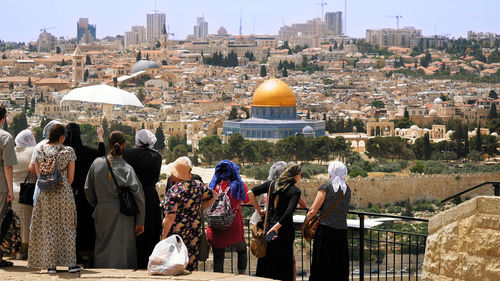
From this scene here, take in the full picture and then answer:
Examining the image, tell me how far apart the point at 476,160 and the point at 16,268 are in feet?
145

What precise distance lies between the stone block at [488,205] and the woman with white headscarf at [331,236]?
105cm

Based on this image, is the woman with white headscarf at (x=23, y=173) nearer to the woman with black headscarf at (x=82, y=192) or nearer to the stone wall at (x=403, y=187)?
the woman with black headscarf at (x=82, y=192)

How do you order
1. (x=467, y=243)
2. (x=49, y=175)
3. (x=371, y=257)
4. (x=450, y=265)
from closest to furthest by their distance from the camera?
(x=467, y=243) → (x=450, y=265) → (x=49, y=175) → (x=371, y=257)

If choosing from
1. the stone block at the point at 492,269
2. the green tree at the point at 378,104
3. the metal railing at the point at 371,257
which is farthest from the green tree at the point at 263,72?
the stone block at the point at 492,269

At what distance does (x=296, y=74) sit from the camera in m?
118

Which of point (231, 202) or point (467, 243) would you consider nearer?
point (467, 243)

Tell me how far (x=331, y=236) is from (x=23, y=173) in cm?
224

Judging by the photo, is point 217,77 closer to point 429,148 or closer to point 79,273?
point 429,148

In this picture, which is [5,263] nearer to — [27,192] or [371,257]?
[27,192]

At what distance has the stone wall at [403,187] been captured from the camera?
3884 centimetres

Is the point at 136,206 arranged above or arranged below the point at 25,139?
below

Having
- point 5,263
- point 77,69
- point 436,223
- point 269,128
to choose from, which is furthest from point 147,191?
point 77,69

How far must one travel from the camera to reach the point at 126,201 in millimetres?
6922

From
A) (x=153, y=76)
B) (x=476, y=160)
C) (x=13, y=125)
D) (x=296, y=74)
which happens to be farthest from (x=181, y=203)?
(x=296, y=74)
